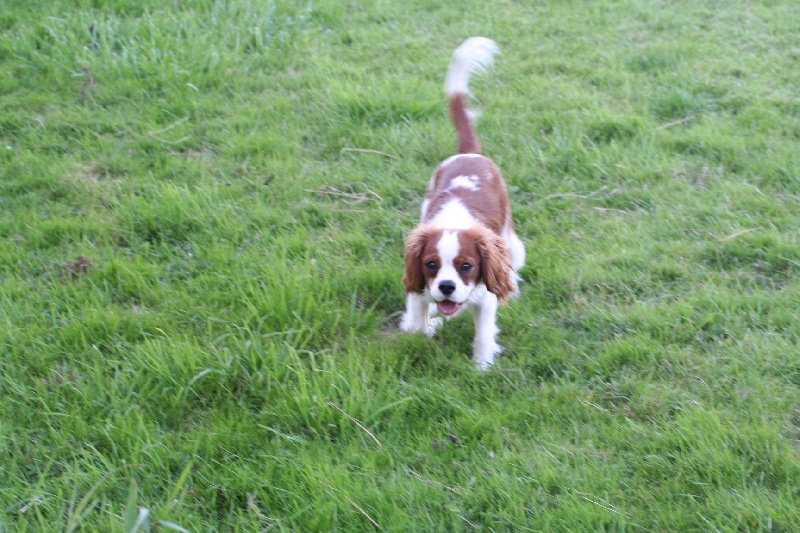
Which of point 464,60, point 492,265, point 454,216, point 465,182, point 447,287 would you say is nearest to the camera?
point 447,287

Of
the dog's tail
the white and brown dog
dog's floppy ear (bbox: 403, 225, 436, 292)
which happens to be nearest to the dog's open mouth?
the white and brown dog

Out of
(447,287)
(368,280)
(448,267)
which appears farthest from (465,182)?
(447,287)

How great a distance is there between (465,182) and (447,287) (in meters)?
0.92

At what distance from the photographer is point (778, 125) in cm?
534

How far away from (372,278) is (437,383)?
86 cm

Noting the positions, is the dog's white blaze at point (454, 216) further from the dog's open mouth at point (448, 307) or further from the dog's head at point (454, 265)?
the dog's open mouth at point (448, 307)

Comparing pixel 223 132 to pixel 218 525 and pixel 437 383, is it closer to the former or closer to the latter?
pixel 437 383

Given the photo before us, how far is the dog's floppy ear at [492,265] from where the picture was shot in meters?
3.50

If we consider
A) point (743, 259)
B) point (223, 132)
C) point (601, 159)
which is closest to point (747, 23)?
point (601, 159)

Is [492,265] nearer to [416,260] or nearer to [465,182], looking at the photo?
[416,260]

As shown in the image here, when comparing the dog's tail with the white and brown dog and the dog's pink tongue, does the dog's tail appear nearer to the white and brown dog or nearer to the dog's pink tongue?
the white and brown dog

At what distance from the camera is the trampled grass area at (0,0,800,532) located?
2756 mm

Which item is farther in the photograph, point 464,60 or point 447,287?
point 464,60

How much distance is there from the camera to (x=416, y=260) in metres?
3.53
